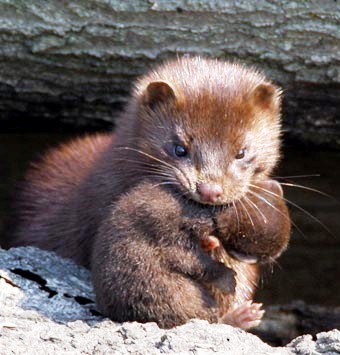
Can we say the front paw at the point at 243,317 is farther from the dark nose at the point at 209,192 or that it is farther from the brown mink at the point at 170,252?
the dark nose at the point at 209,192

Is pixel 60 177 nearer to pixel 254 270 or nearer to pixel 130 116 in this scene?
pixel 130 116

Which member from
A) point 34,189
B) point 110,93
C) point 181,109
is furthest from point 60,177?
point 181,109

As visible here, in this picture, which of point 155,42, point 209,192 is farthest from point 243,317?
point 155,42

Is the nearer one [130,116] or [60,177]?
[130,116]

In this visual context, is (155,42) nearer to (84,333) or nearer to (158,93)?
(158,93)

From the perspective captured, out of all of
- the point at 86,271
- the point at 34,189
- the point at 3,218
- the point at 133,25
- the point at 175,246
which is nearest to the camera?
the point at 175,246

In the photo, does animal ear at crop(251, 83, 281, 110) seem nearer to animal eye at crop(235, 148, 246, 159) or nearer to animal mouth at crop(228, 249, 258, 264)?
animal eye at crop(235, 148, 246, 159)

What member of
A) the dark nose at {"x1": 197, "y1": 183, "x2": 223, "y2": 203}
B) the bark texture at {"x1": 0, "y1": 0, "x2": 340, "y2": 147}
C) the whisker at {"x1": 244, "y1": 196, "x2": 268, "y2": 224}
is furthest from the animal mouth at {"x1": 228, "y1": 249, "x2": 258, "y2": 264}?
the bark texture at {"x1": 0, "y1": 0, "x2": 340, "y2": 147}
